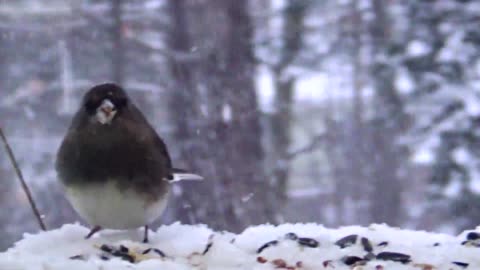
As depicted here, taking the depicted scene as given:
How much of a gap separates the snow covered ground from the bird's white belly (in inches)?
1.4

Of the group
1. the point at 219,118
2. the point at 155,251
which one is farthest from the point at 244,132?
the point at 155,251

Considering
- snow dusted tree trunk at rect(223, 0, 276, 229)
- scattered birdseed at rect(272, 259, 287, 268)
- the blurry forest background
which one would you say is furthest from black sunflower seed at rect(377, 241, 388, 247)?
snow dusted tree trunk at rect(223, 0, 276, 229)

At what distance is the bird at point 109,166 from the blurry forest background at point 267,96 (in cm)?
166

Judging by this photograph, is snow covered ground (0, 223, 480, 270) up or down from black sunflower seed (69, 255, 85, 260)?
up

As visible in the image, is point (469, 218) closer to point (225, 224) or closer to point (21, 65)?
point (225, 224)

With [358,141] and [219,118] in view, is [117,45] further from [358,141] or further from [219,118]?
[358,141]

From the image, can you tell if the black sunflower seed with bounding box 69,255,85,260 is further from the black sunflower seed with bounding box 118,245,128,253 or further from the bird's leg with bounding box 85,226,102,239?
the bird's leg with bounding box 85,226,102,239

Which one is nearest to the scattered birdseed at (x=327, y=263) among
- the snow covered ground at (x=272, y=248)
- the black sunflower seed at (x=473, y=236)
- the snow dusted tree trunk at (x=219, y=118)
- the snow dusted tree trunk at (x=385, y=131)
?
the snow covered ground at (x=272, y=248)

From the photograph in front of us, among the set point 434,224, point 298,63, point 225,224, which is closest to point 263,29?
point 298,63

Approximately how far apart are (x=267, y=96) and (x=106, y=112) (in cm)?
483

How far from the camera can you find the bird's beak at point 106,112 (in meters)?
→ 1.88

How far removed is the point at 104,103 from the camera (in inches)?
74.6

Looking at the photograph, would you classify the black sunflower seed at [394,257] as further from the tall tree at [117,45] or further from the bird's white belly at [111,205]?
the tall tree at [117,45]

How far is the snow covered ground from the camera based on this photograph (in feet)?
5.16
